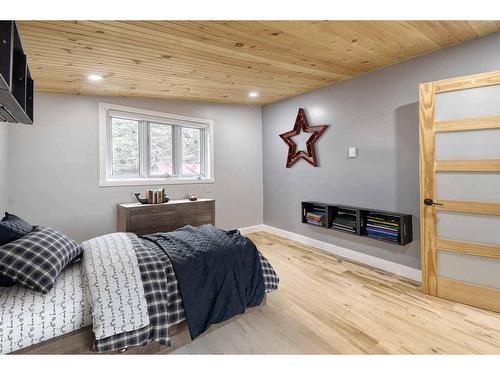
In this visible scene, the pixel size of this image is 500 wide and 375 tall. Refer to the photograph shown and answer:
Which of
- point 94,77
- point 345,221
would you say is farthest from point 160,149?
point 345,221

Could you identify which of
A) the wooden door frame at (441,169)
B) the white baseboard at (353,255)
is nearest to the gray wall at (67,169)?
the white baseboard at (353,255)

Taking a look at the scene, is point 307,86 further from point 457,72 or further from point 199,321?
point 199,321

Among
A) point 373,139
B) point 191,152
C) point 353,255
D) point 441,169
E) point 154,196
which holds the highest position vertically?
point 191,152

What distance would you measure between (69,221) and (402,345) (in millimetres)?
A: 3982

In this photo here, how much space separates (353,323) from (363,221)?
1507mm

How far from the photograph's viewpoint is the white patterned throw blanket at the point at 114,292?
1451 millimetres

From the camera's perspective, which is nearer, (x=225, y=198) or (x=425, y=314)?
(x=425, y=314)

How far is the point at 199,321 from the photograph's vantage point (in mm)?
1775

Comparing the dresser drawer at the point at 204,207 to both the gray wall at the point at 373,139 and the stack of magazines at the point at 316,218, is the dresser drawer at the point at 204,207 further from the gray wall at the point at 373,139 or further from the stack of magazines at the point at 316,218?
the stack of magazines at the point at 316,218

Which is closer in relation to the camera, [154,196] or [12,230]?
[12,230]

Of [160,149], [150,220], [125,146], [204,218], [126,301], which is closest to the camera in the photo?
[126,301]

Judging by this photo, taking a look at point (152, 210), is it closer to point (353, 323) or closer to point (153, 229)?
point (153, 229)

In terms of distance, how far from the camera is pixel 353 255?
351 centimetres
